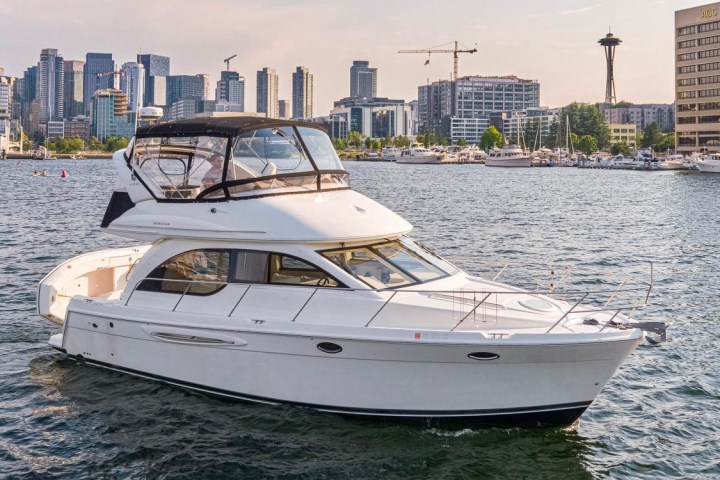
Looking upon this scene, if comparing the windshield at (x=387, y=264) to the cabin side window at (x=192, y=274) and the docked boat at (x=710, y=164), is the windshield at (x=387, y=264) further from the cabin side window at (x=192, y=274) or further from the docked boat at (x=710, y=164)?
the docked boat at (x=710, y=164)

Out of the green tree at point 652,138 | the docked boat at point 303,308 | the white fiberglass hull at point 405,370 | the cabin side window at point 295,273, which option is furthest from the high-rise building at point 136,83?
the green tree at point 652,138

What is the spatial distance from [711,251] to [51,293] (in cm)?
2736

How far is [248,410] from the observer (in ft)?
39.8

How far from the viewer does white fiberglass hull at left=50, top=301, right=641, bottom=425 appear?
35.1 feet

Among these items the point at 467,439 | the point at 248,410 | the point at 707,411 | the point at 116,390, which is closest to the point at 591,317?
the point at 467,439

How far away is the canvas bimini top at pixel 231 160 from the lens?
12.8 m

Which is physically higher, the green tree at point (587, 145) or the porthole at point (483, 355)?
the green tree at point (587, 145)

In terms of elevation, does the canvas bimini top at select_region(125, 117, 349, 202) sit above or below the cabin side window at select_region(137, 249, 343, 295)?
above

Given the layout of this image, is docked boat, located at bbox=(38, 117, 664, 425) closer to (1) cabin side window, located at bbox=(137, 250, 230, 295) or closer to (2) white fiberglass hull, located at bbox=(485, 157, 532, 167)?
(1) cabin side window, located at bbox=(137, 250, 230, 295)

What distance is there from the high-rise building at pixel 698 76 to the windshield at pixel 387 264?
139 meters


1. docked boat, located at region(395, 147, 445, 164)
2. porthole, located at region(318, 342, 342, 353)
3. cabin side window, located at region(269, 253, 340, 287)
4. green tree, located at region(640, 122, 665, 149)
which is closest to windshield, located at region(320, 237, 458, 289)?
cabin side window, located at region(269, 253, 340, 287)

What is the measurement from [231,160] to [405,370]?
454 cm

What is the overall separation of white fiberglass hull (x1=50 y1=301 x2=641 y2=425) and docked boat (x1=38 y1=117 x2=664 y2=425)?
2 centimetres

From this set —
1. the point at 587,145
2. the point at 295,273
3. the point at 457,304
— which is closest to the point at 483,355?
the point at 457,304
